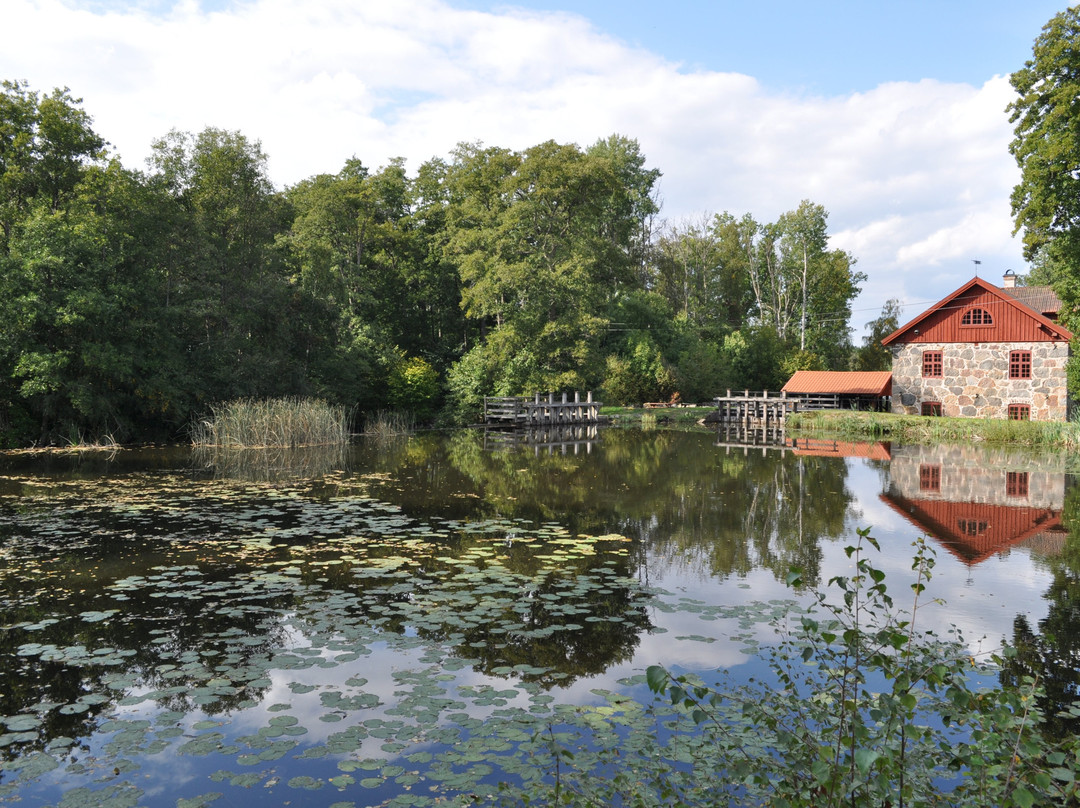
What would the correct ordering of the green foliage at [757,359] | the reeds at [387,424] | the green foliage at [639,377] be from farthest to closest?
the green foliage at [757,359] < the green foliage at [639,377] < the reeds at [387,424]

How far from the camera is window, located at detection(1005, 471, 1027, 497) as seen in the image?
15961mm

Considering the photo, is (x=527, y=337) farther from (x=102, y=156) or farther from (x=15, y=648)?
(x=15, y=648)

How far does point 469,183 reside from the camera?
41312 mm

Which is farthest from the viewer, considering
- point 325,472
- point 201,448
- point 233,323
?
point 233,323

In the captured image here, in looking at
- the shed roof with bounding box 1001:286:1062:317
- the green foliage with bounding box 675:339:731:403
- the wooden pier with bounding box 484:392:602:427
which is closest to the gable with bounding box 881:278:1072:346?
the shed roof with bounding box 1001:286:1062:317

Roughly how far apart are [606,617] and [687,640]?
93 cm

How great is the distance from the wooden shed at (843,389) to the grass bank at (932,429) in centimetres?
479

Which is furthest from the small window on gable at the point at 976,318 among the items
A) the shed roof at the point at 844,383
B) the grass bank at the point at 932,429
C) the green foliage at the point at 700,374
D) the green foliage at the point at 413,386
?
the green foliage at the point at 413,386

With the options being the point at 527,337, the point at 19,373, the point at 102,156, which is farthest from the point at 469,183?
the point at 19,373

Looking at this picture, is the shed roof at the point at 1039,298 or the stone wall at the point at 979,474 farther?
the shed roof at the point at 1039,298

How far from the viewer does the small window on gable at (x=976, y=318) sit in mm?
33906

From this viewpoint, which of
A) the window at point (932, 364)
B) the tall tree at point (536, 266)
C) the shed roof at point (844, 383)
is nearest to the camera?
the window at point (932, 364)

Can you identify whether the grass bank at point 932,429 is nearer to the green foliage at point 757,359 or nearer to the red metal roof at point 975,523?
the red metal roof at point 975,523

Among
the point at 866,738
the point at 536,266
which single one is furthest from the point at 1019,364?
the point at 866,738
